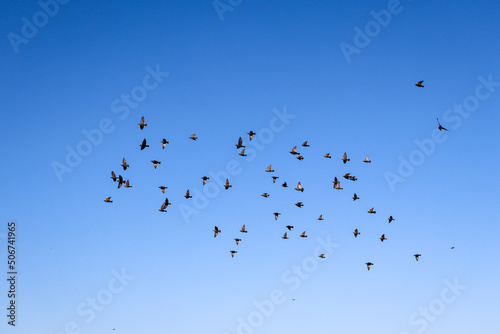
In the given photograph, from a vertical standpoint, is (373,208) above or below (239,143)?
below

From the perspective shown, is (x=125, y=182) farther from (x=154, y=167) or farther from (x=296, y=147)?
(x=296, y=147)

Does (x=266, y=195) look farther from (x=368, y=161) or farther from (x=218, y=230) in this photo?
(x=368, y=161)

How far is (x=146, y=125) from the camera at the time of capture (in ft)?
161

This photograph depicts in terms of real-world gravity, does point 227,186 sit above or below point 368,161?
above

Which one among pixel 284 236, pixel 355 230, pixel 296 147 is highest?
pixel 296 147

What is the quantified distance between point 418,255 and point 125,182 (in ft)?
95.6

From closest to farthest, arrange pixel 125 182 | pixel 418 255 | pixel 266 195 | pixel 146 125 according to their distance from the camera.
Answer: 1. pixel 146 125
2. pixel 125 182
3. pixel 266 195
4. pixel 418 255

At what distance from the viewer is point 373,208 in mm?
57875

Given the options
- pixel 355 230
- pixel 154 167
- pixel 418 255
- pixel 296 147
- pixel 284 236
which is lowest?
pixel 418 255

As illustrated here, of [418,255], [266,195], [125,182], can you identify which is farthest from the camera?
[418,255]

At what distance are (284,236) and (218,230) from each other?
7169mm

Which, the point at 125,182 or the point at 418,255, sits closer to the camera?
the point at 125,182

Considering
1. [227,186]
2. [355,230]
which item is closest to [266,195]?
[227,186]

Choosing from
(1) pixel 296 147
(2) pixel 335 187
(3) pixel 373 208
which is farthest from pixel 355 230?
(1) pixel 296 147
